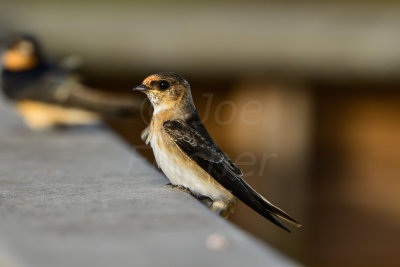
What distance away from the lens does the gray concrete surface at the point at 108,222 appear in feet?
9.09

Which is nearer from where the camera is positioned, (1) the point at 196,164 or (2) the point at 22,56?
(1) the point at 196,164

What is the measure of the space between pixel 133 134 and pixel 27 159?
28.1ft

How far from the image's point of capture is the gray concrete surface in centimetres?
277

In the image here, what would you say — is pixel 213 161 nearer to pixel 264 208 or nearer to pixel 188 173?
pixel 188 173

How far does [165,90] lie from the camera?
195 inches

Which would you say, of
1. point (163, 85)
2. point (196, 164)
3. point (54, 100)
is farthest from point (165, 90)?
point (54, 100)

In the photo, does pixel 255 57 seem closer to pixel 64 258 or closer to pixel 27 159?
pixel 27 159

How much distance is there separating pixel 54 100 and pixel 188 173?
13.0 ft

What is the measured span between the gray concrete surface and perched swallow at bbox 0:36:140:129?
2.48m

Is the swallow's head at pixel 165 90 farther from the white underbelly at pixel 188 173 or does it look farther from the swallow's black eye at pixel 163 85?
the white underbelly at pixel 188 173

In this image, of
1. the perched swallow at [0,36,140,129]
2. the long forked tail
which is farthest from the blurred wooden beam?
the long forked tail

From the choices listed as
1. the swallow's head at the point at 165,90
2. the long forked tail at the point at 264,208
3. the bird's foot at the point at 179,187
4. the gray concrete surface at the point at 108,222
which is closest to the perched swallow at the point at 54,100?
the gray concrete surface at the point at 108,222

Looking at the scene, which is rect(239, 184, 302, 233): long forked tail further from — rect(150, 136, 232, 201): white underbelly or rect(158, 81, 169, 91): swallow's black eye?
rect(158, 81, 169, 91): swallow's black eye

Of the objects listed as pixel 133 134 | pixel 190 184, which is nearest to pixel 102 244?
pixel 190 184
